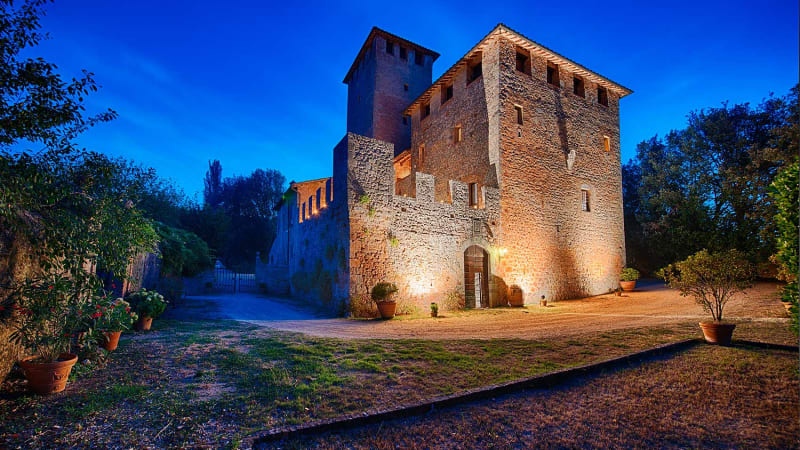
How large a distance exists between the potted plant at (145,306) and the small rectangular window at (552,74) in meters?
16.7

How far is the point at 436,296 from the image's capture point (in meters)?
11.4

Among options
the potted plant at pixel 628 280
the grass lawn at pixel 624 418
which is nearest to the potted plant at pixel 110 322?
the grass lawn at pixel 624 418

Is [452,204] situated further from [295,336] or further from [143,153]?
[143,153]

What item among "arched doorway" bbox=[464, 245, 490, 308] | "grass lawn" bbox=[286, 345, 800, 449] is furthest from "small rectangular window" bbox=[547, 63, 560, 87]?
"grass lawn" bbox=[286, 345, 800, 449]

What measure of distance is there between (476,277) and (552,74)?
10222mm

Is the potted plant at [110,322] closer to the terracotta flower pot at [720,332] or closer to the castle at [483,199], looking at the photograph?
the castle at [483,199]

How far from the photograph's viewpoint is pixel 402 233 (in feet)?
36.0

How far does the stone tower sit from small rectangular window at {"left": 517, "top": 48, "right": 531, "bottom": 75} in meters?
8.59

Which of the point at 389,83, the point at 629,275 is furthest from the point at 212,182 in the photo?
the point at 629,275

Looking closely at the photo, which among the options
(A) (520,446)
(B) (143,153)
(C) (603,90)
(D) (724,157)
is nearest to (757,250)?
(D) (724,157)

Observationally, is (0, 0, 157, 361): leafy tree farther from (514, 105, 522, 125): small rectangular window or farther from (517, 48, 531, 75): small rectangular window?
(517, 48, 531, 75): small rectangular window

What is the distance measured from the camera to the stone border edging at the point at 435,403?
2801 millimetres

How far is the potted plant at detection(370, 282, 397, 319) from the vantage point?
981cm

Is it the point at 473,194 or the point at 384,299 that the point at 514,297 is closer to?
the point at 473,194
